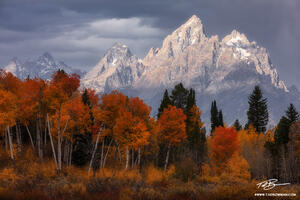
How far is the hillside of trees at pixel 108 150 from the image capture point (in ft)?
80.1

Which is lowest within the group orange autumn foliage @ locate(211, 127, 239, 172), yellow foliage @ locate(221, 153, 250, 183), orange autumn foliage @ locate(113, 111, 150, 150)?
yellow foliage @ locate(221, 153, 250, 183)

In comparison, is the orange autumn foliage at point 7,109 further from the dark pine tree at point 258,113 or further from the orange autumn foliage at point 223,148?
the dark pine tree at point 258,113

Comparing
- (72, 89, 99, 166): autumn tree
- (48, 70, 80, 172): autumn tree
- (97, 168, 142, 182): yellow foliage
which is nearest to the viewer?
(97, 168, 142, 182): yellow foliage

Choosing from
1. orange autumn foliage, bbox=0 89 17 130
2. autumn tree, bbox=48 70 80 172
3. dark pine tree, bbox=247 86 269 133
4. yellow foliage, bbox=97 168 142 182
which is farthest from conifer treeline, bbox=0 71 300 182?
yellow foliage, bbox=97 168 142 182

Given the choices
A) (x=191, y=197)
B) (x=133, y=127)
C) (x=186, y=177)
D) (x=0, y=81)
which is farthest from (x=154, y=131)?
(x=191, y=197)

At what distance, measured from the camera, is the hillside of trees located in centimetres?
2442

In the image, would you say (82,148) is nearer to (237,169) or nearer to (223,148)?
(223,148)

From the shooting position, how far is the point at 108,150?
50.3 meters

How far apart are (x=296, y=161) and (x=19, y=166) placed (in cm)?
5286

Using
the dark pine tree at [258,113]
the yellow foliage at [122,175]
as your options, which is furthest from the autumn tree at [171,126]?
the dark pine tree at [258,113]

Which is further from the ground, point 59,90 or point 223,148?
point 59,90

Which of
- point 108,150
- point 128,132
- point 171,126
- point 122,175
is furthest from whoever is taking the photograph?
point 171,126

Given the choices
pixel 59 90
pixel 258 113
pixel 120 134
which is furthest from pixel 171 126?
pixel 258 113

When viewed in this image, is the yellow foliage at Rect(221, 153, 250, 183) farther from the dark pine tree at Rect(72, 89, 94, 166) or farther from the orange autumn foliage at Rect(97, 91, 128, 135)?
the dark pine tree at Rect(72, 89, 94, 166)
